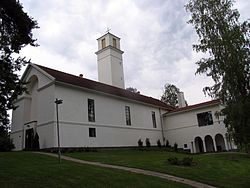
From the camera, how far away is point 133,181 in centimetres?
1019

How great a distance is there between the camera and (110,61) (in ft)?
123

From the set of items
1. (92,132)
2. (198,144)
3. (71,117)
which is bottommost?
(198,144)

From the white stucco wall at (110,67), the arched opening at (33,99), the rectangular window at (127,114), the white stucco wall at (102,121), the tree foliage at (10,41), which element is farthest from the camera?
the white stucco wall at (110,67)

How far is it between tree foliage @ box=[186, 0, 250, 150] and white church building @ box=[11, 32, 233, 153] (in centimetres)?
286

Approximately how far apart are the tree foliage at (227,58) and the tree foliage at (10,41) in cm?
1107

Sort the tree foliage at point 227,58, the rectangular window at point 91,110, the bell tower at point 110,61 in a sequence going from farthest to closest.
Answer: the bell tower at point 110,61
the rectangular window at point 91,110
the tree foliage at point 227,58

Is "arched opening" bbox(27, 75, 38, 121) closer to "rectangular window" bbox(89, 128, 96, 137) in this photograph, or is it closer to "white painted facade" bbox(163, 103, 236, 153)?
"rectangular window" bbox(89, 128, 96, 137)

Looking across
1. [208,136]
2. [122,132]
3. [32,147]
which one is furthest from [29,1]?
[208,136]

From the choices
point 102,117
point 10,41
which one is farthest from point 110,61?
point 10,41

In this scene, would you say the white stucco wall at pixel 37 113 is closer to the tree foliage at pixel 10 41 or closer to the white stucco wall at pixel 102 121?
the white stucco wall at pixel 102 121

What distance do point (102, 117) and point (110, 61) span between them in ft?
44.6

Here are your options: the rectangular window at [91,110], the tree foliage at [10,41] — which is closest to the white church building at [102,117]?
the rectangular window at [91,110]

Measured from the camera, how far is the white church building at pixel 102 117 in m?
22.2

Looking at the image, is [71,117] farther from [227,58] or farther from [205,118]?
[205,118]
